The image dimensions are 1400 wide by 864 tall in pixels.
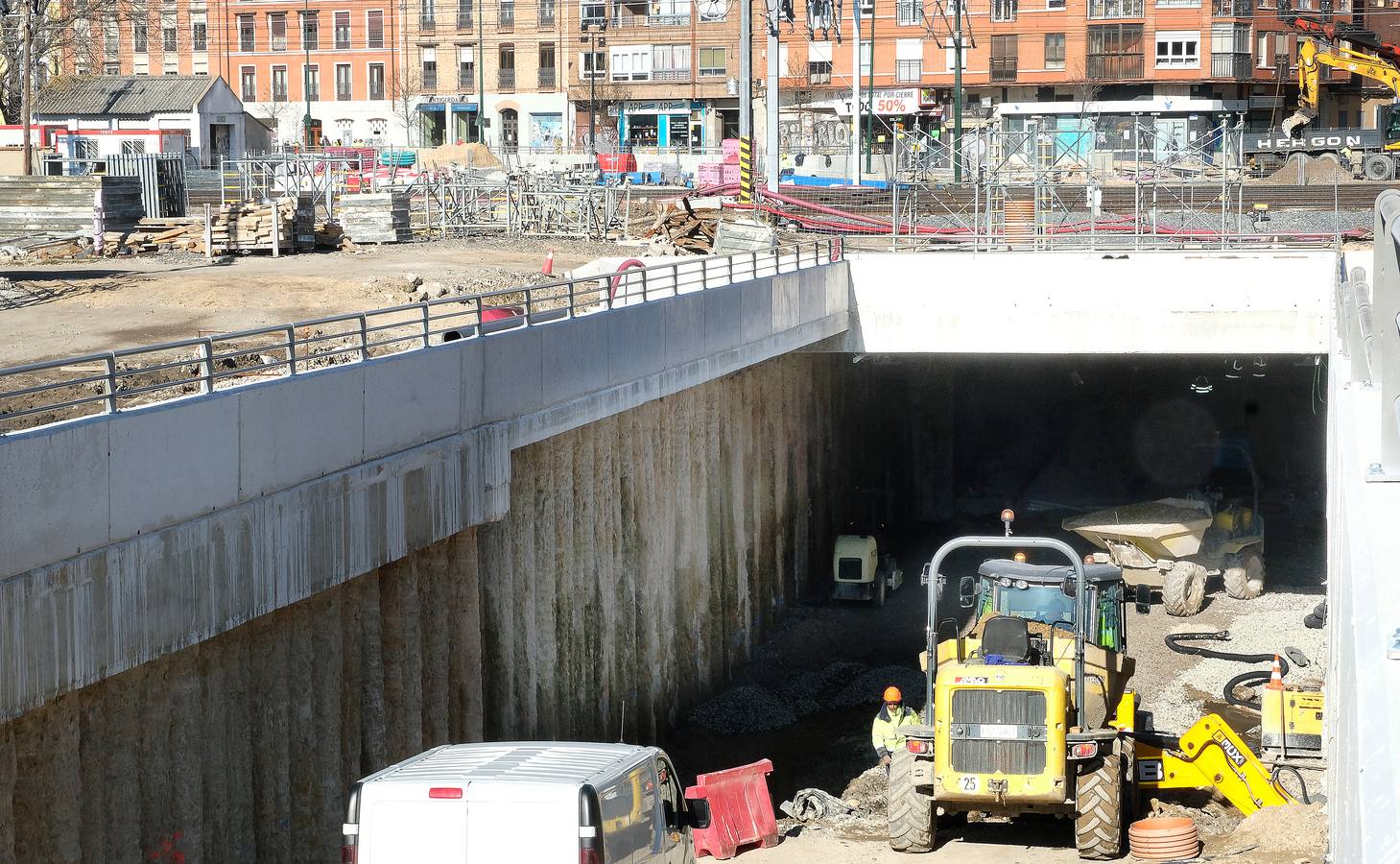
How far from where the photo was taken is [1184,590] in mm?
28875

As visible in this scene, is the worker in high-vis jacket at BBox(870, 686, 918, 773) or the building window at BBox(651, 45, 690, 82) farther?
the building window at BBox(651, 45, 690, 82)

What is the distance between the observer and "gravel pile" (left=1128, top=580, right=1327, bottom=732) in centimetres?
2401

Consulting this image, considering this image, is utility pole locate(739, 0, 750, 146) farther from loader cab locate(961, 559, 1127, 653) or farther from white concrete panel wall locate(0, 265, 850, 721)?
loader cab locate(961, 559, 1127, 653)

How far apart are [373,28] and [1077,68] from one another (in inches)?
1499

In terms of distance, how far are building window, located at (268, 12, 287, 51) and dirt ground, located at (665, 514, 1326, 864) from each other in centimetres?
7044

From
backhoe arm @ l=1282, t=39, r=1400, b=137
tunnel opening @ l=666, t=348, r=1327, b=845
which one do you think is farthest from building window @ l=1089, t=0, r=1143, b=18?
tunnel opening @ l=666, t=348, r=1327, b=845

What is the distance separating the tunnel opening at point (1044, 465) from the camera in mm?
28266

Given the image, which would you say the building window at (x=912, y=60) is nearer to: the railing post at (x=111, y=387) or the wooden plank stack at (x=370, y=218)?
the wooden plank stack at (x=370, y=218)

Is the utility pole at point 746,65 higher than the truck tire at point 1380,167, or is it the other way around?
the utility pole at point 746,65

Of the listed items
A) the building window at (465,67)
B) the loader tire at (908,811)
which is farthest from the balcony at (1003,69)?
the loader tire at (908,811)

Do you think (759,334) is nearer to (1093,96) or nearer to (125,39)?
(1093,96)

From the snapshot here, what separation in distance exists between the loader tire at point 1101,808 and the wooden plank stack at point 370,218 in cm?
2412

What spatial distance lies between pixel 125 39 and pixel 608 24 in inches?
1094

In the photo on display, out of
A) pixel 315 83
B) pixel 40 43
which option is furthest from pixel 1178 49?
pixel 40 43
